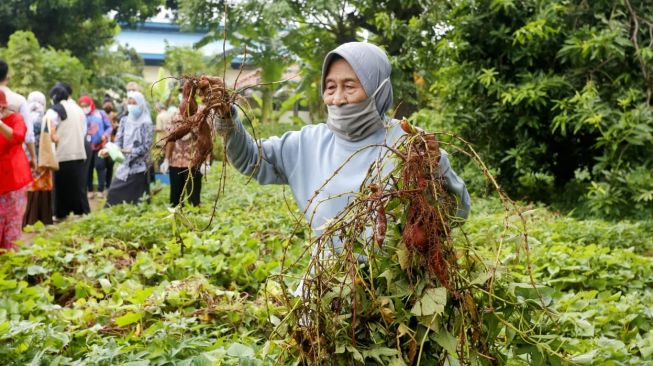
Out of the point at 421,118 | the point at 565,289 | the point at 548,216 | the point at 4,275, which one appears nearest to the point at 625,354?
the point at 565,289

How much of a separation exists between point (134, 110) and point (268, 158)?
A: 7387mm

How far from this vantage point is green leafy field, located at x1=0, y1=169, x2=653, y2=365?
11.2ft

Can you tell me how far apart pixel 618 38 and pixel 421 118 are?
283 cm

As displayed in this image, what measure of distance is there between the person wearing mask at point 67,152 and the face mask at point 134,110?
0.56m

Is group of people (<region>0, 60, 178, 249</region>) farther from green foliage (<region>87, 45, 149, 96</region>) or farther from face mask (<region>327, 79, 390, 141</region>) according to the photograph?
green foliage (<region>87, 45, 149, 96</region>)

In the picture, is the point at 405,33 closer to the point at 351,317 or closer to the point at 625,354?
the point at 625,354

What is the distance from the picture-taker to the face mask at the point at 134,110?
1043 cm

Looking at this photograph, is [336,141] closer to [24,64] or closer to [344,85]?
[344,85]

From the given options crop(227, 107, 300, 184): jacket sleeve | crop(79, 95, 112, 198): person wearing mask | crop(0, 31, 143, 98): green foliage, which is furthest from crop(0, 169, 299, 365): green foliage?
crop(0, 31, 143, 98): green foliage

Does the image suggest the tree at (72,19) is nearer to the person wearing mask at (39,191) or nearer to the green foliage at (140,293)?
the person wearing mask at (39,191)

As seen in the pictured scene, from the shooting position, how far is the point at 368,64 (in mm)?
3223

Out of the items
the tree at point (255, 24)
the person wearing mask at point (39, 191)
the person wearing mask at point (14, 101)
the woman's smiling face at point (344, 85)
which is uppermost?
the tree at point (255, 24)

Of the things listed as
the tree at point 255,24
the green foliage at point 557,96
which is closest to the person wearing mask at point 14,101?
the green foliage at point 557,96

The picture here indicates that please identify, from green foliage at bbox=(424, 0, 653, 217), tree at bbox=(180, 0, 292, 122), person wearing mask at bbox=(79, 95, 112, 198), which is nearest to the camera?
green foliage at bbox=(424, 0, 653, 217)
